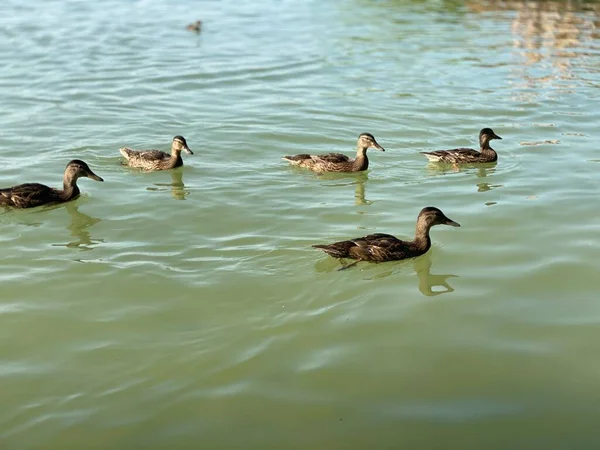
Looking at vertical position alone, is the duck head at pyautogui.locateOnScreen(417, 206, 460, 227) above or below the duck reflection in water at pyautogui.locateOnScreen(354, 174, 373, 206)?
above

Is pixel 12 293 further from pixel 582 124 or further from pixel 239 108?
pixel 582 124

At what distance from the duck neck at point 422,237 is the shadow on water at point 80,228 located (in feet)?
13.4

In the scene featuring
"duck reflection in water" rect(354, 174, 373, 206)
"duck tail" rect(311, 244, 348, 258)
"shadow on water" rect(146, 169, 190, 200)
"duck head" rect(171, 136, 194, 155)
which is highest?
"duck head" rect(171, 136, 194, 155)

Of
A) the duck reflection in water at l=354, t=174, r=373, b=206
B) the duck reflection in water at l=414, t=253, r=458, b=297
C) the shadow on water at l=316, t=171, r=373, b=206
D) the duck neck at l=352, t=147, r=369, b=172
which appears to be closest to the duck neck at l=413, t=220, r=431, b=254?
the duck reflection in water at l=414, t=253, r=458, b=297

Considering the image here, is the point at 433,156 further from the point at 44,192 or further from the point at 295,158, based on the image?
the point at 44,192

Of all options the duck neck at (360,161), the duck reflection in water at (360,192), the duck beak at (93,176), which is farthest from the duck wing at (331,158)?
the duck beak at (93,176)

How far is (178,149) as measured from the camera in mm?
14555

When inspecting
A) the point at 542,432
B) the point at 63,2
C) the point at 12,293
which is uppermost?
the point at 63,2

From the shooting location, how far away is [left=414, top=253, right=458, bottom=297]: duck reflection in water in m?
9.76

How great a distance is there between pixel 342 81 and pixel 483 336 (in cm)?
1341

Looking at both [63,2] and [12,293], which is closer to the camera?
[12,293]

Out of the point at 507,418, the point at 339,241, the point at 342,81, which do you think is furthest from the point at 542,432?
the point at 342,81

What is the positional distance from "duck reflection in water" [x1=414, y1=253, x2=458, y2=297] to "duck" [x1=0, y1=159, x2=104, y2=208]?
5.47 m

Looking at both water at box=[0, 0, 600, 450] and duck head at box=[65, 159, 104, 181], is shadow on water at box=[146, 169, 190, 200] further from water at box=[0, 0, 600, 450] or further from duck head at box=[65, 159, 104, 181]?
duck head at box=[65, 159, 104, 181]
